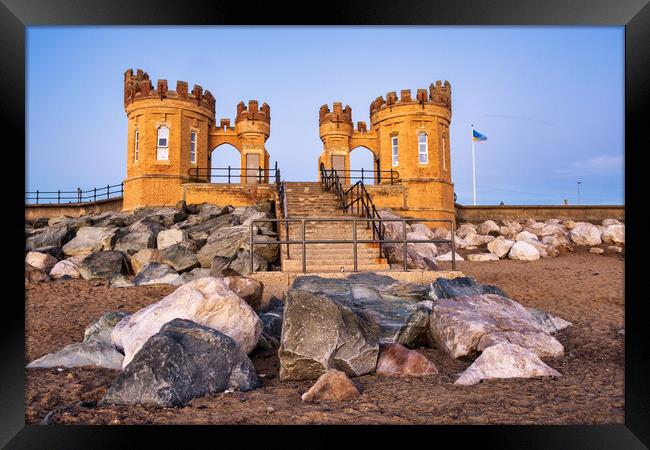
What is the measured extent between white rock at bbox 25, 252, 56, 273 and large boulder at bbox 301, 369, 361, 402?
40.9 feet

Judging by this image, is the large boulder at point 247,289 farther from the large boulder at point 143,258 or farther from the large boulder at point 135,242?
the large boulder at point 135,242

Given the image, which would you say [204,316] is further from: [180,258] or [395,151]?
[395,151]

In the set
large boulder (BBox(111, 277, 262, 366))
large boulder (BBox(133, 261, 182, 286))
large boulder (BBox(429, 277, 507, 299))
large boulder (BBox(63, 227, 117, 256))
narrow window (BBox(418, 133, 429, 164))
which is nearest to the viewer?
large boulder (BBox(111, 277, 262, 366))

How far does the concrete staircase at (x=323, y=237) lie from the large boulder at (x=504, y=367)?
17.9ft

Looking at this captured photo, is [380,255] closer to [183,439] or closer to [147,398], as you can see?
[147,398]

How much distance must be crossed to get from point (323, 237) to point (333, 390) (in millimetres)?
8781

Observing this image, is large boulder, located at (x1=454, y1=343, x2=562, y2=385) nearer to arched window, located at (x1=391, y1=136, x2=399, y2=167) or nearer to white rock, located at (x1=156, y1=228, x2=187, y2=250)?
white rock, located at (x1=156, y1=228, x2=187, y2=250)

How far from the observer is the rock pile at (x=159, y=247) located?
41.5ft

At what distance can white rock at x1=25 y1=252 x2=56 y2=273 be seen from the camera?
45.9 feet

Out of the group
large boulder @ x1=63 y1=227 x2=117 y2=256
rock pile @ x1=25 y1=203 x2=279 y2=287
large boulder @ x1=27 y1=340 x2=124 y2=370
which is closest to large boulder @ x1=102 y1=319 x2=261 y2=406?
large boulder @ x1=27 y1=340 x2=124 y2=370

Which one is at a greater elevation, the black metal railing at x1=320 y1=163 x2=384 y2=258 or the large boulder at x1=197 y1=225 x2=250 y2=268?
the black metal railing at x1=320 y1=163 x2=384 y2=258

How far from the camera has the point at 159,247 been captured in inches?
647

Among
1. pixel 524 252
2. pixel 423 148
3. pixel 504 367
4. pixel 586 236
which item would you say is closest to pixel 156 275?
pixel 504 367

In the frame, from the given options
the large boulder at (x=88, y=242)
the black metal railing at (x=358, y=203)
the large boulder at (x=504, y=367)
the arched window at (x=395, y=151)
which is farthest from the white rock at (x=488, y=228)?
the large boulder at (x=504, y=367)
